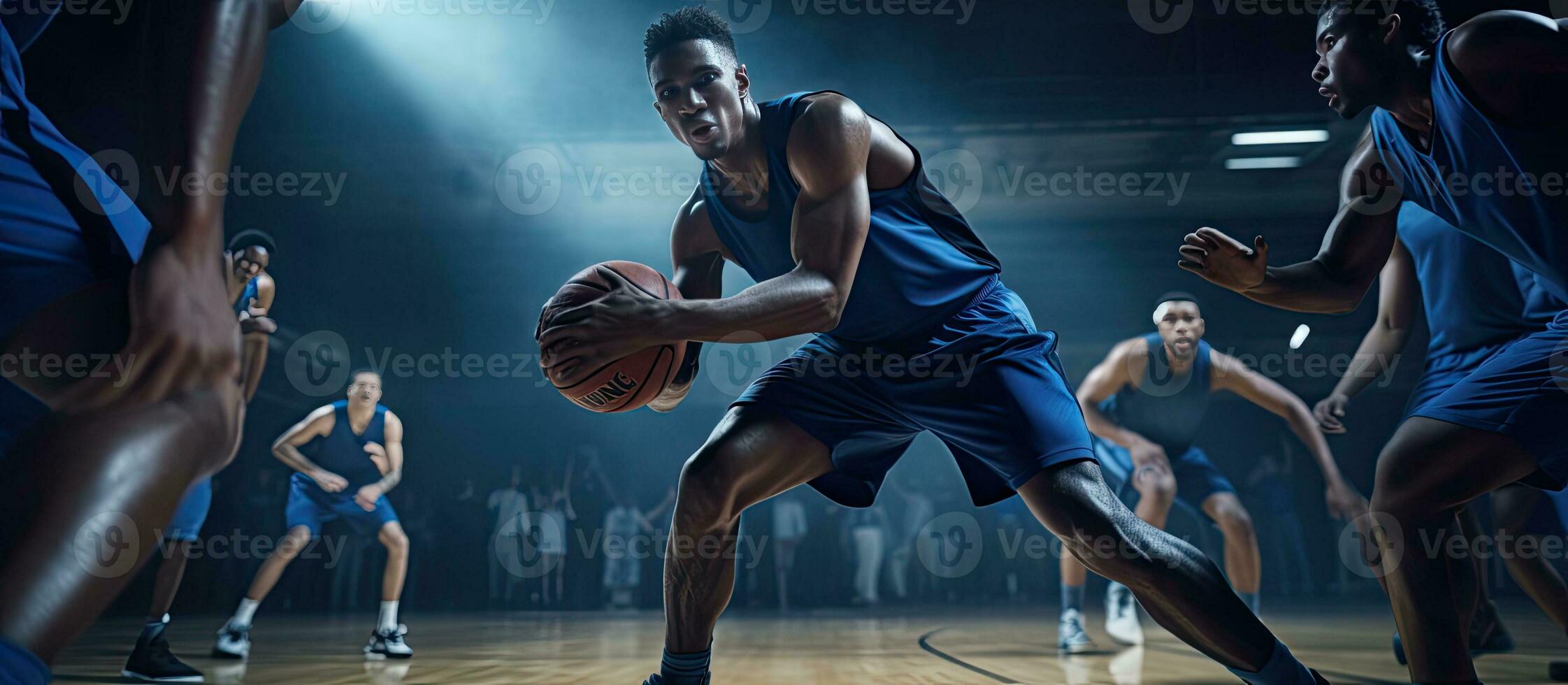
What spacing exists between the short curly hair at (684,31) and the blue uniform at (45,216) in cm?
132

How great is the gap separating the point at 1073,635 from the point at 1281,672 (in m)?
2.76

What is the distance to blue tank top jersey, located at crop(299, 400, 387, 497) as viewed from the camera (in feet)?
15.7

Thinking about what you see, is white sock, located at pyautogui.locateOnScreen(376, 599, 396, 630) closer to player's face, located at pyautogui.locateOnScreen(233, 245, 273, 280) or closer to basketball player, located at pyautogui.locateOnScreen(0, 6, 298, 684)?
player's face, located at pyautogui.locateOnScreen(233, 245, 273, 280)

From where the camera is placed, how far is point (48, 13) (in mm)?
719

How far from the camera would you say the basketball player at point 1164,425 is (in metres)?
4.09

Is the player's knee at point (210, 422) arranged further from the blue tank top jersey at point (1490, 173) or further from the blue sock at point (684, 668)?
the blue tank top jersey at point (1490, 173)

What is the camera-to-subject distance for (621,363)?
1.79 meters

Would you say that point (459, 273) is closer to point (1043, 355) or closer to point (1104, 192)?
point (1104, 192)
